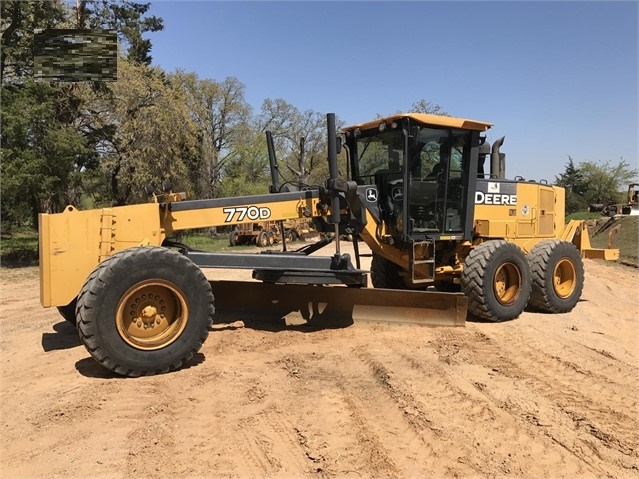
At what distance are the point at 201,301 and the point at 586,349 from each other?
4278 mm

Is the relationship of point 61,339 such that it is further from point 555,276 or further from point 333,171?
point 555,276

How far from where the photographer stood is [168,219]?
572 cm

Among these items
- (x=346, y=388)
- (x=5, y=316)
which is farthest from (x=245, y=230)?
(x=346, y=388)

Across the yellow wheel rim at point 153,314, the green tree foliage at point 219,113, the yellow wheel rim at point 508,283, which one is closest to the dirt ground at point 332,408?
the yellow wheel rim at point 153,314

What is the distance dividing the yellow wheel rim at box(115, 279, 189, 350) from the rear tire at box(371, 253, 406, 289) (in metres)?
4.20

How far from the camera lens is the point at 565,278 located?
8.52m

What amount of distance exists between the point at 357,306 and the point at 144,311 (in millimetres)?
2715

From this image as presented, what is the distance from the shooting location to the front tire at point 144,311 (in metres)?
4.46

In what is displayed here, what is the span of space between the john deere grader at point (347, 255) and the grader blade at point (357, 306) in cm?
1

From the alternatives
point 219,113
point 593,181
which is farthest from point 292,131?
point 593,181

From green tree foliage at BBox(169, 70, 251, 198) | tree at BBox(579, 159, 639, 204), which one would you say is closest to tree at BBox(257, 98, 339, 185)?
green tree foliage at BBox(169, 70, 251, 198)

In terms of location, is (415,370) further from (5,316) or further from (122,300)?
(5,316)

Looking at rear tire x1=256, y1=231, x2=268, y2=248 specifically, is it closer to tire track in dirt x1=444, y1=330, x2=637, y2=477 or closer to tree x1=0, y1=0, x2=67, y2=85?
tree x1=0, y1=0, x2=67, y2=85

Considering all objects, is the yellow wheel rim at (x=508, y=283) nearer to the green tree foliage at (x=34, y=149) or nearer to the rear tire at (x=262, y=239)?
the green tree foliage at (x=34, y=149)
